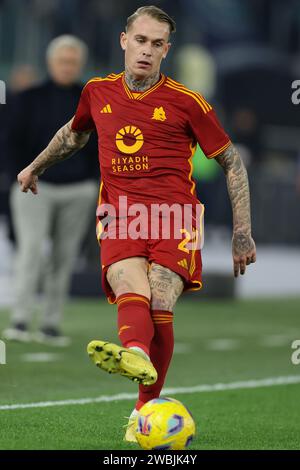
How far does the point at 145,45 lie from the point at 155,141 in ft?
1.57

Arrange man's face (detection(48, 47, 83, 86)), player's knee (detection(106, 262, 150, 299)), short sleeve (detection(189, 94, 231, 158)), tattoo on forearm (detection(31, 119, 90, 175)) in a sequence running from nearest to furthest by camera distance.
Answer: player's knee (detection(106, 262, 150, 299)), short sleeve (detection(189, 94, 231, 158)), tattoo on forearm (detection(31, 119, 90, 175)), man's face (detection(48, 47, 83, 86))

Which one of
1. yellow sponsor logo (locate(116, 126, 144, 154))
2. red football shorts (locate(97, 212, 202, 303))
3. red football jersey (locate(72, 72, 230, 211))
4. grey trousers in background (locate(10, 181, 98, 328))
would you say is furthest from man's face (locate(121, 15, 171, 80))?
grey trousers in background (locate(10, 181, 98, 328))

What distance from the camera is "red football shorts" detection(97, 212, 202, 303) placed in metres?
6.99

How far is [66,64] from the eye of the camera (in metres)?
11.7

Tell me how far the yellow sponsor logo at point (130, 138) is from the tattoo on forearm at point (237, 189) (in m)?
0.43

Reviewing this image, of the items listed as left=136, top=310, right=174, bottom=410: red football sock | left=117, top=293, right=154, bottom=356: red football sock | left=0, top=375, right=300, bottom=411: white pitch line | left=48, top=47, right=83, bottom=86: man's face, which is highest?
left=48, top=47, right=83, bottom=86: man's face

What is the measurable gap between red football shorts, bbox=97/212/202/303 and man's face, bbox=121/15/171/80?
761mm

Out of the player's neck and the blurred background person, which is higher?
the player's neck

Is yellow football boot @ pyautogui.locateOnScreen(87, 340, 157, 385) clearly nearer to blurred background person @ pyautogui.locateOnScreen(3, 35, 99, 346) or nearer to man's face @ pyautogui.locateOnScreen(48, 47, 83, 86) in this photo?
blurred background person @ pyautogui.locateOnScreen(3, 35, 99, 346)

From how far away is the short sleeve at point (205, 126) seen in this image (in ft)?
23.3

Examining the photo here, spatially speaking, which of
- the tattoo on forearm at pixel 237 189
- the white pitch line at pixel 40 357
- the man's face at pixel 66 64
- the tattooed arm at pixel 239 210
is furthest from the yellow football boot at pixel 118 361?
the man's face at pixel 66 64

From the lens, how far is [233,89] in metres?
31.1

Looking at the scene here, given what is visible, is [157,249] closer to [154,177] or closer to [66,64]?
[154,177]

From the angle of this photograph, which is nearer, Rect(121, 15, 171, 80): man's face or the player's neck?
Rect(121, 15, 171, 80): man's face
